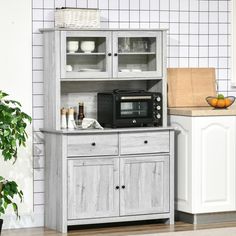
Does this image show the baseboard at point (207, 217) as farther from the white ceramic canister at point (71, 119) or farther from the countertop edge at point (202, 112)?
the white ceramic canister at point (71, 119)

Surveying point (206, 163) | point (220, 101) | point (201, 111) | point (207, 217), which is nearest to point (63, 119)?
point (201, 111)

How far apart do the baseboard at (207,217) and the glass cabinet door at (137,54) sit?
122 cm

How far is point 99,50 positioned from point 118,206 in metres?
1.28

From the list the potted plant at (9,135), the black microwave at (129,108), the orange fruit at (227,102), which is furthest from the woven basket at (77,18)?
the orange fruit at (227,102)

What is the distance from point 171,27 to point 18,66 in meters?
1.42

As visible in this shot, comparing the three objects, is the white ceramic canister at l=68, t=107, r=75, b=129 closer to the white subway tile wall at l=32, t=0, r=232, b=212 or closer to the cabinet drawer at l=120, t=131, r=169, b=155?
the white subway tile wall at l=32, t=0, r=232, b=212

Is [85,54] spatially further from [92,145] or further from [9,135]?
[9,135]

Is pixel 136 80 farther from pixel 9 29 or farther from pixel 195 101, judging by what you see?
pixel 9 29

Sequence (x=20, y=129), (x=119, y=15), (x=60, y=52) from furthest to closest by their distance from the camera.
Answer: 1. (x=119, y=15)
2. (x=60, y=52)
3. (x=20, y=129)

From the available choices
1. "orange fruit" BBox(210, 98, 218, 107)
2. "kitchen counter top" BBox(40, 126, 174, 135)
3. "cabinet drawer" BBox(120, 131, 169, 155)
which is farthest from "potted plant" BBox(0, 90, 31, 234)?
"orange fruit" BBox(210, 98, 218, 107)

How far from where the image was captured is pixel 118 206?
6.75 metres

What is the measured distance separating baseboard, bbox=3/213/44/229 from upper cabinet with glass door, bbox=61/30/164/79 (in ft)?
4.00

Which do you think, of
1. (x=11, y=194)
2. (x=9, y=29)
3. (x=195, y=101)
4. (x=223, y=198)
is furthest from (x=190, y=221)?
(x=9, y=29)

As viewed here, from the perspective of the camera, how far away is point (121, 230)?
6.72 m
